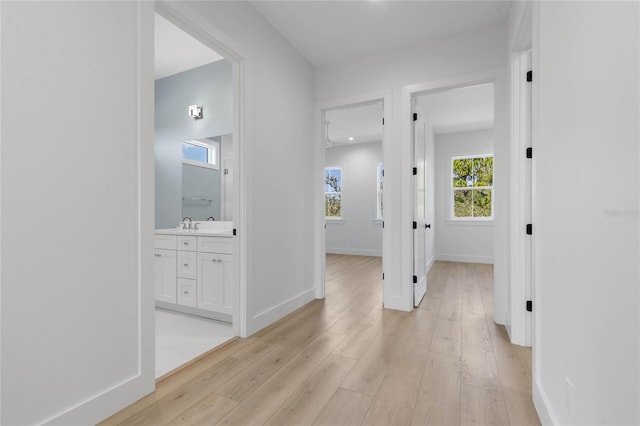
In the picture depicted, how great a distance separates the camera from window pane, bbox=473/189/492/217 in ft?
20.2

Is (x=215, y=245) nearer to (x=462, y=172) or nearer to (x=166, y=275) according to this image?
(x=166, y=275)

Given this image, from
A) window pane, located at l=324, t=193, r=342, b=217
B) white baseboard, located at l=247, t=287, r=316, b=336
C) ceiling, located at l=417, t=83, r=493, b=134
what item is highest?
ceiling, located at l=417, t=83, r=493, b=134

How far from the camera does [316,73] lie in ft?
11.8

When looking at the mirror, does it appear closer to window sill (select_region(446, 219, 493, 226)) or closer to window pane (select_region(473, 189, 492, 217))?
Answer: window sill (select_region(446, 219, 493, 226))

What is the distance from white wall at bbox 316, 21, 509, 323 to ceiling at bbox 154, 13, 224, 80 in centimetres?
145

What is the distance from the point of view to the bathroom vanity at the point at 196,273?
2.74 meters

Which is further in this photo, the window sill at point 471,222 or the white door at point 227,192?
the window sill at point 471,222

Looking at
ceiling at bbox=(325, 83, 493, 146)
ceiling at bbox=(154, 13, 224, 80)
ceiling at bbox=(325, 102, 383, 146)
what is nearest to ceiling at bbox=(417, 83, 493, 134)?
ceiling at bbox=(325, 83, 493, 146)

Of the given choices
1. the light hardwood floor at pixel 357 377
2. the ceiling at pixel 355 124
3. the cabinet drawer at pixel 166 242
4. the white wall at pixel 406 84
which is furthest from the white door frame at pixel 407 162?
the cabinet drawer at pixel 166 242

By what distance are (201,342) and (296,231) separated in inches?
53.5

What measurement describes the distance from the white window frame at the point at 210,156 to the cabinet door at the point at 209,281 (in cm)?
134

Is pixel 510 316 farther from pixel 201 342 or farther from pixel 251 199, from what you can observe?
pixel 201 342

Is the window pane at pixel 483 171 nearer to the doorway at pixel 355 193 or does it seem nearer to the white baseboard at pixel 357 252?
the doorway at pixel 355 193

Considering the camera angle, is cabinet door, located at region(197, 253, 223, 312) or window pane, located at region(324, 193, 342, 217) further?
window pane, located at region(324, 193, 342, 217)
